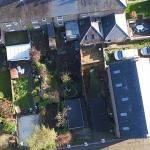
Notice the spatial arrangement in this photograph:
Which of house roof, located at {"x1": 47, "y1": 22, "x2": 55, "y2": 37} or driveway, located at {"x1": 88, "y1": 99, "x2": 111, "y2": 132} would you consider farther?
house roof, located at {"x1": 47, "y1": 22, "x2": 55, "y2": 37}

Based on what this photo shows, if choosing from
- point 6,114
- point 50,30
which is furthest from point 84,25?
point 6,114

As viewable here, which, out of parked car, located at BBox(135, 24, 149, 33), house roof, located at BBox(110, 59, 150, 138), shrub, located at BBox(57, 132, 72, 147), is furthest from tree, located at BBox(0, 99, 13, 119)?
parked car, located at BBox(135, 24, 149, 33)

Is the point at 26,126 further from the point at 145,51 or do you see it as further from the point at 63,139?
the point at 145,51

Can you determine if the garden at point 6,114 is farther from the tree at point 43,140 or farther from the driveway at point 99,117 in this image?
the driveway at point 99,117

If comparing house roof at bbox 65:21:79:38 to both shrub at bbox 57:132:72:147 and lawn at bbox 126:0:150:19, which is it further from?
shrub at bbox 57:132:72:147

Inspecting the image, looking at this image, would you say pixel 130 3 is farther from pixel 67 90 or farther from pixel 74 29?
pixel 67 90

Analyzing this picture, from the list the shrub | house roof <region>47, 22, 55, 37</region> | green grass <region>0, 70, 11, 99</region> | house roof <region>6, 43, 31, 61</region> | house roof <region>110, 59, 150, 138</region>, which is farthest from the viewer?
green grass <region>0, 70, 11, 99</region>

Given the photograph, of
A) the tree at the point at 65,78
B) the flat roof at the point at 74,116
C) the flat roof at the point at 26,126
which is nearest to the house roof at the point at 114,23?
the tree at the point at 65,78

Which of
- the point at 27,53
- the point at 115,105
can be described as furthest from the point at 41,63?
the point at 115,105
